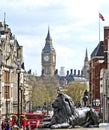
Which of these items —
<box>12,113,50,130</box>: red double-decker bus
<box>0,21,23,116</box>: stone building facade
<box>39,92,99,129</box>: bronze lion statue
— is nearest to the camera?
<box>39,92,99,129</box>: bronze lion statue

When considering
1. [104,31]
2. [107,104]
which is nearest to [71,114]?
[107,104]

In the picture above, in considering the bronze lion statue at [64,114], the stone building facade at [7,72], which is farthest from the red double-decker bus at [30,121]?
the stone building facade at [7,72]

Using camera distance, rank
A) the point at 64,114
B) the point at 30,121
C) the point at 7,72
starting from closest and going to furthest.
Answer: the point at 64,114 → the point at 30,121 → the point at 7,72

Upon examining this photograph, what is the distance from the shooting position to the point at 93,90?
120750 mm

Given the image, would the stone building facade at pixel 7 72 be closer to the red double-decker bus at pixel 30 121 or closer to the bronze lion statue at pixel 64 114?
the red double-decker bus at pixel 30 121

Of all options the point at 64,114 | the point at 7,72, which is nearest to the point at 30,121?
the point at 64,114

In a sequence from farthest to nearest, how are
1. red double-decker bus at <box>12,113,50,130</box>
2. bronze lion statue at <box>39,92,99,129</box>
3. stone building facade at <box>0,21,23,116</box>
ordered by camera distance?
stone building facade at <box>0,21,23,116</box> → red double-decker bus at <box>12,113,50,130</box> → bronze lion statue at <box>39,92,99,129</box>

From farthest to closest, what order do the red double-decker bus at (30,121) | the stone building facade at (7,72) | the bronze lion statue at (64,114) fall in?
the stone building facade at (7,72) < the red double-decker bus at (30,121) < the bronze lion statue at (64,114)

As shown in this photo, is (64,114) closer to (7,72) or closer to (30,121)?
(30,121)

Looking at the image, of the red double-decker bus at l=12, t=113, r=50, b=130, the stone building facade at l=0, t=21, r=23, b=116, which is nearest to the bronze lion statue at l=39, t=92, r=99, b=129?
the red double-decker bus at l=12, t=113, r=50, b=130

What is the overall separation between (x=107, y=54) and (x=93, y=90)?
19.8 m

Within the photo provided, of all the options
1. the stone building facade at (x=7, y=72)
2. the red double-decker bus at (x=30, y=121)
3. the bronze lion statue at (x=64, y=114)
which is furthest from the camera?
the stone building facade at (x=7, y=72)

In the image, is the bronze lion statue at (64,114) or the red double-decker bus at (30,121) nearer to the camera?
the bronze lion statue at (64,114)

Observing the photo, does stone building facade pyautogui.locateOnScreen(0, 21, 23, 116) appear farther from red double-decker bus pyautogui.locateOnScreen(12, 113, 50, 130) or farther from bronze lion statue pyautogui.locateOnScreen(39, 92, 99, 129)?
bronze lion statue pyautogui.locateOnScreen(39, 92, 99, 129)
